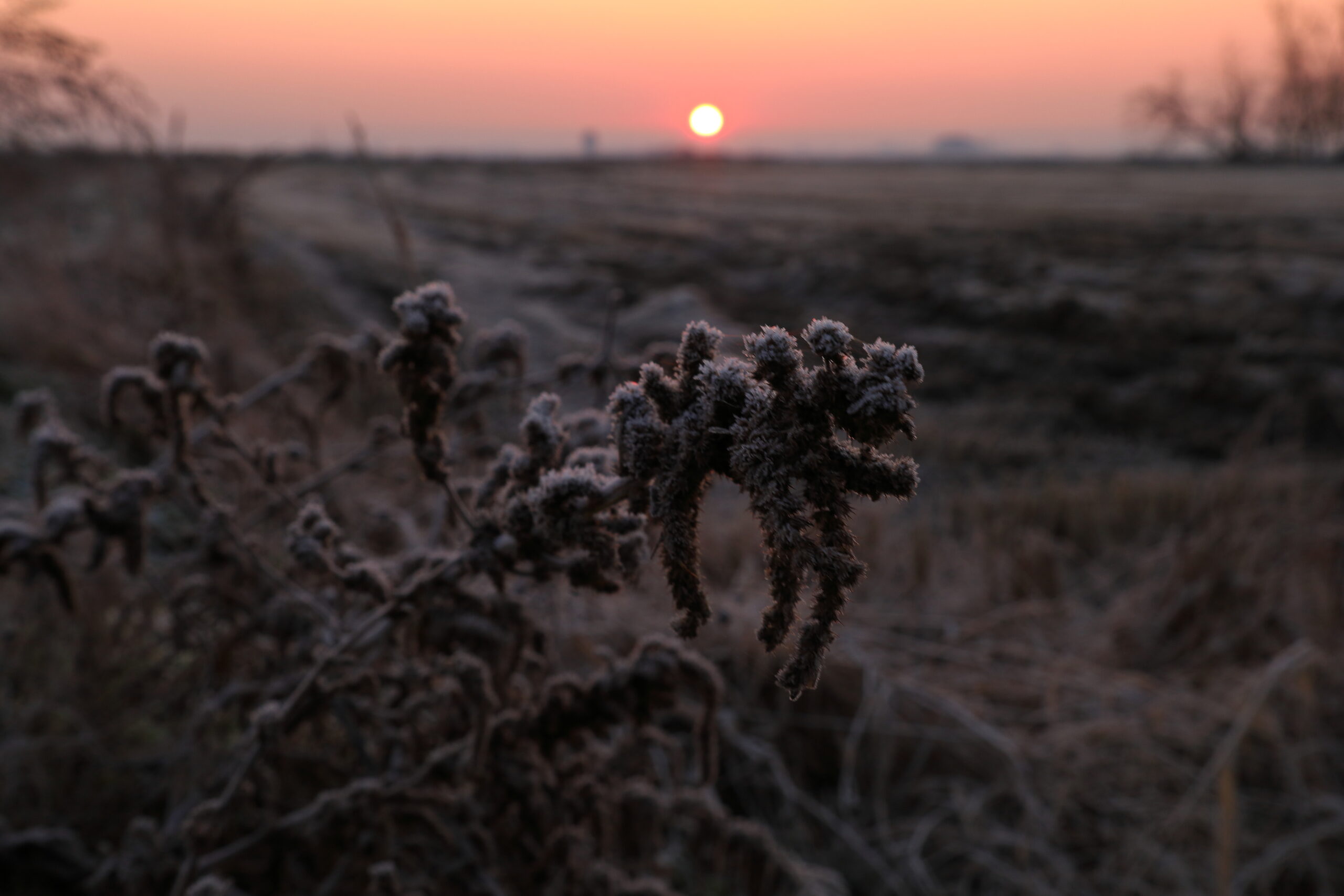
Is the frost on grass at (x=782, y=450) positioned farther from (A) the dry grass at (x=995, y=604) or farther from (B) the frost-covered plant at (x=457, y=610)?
(A) the dry grass at (x=995, y=604)

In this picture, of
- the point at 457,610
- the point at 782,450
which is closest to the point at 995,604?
the point at 457,610

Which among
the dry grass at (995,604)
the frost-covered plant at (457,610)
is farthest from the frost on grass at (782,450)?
the dry grass at (995,604)

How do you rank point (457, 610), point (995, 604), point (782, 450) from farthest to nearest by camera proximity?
point (995, 604) → point (457, 610) → point (782, 450)

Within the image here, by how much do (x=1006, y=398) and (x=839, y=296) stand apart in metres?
3.10

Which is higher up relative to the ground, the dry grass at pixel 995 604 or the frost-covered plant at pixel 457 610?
the frost-covered plant at pixel 457 610

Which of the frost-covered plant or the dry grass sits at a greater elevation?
the frost-covered plant

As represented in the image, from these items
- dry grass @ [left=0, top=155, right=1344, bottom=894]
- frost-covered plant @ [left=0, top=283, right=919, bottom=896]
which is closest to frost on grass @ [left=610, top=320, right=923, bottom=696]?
frost-covered plant @ [left=0, top=283, right=919, bottom=896]

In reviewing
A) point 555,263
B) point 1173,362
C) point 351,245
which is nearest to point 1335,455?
point 1173,362

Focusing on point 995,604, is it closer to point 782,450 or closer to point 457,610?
point 457,610

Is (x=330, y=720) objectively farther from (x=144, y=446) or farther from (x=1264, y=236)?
(x=1264, y=236)

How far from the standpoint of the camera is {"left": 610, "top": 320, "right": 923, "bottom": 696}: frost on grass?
2.46 feet

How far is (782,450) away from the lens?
2.57 ft

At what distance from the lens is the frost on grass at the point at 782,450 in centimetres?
75

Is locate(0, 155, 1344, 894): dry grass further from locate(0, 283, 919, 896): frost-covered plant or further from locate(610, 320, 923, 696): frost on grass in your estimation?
locate(610, 320, 923, 696): frost on grass
